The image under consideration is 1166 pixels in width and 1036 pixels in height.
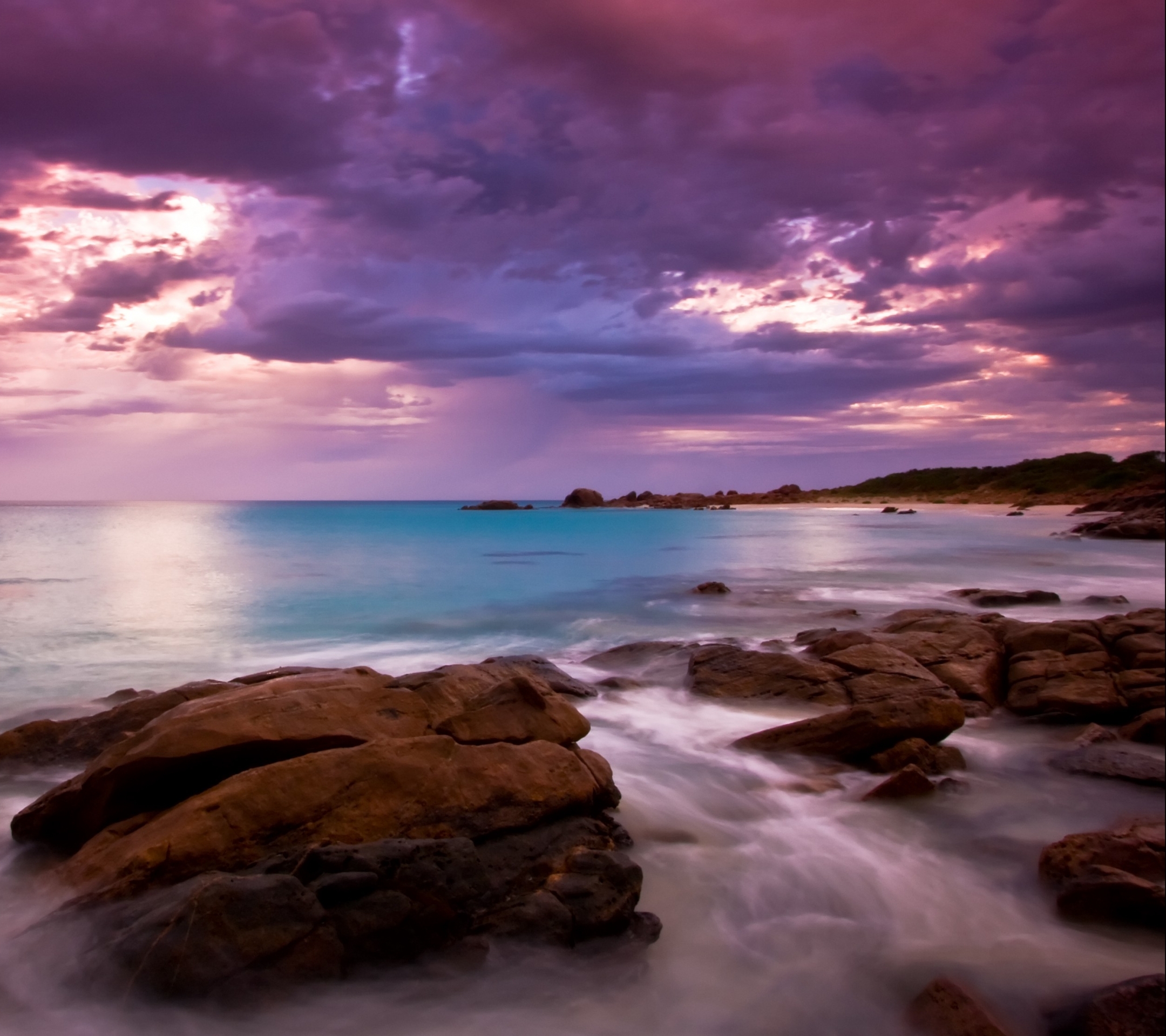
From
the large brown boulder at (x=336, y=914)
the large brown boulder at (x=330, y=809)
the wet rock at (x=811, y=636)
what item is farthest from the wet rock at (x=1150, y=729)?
the large brown boulder at (x=330, y=809)

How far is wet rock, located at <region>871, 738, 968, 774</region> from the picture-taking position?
8633 mm

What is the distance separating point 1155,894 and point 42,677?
15838 millimetres

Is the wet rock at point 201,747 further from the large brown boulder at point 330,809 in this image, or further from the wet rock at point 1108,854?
the wet rock at point 1108,854

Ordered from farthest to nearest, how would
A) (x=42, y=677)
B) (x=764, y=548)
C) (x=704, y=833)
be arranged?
(x=764, y=548)
(x=42, y=677)
(x=704, y=833)

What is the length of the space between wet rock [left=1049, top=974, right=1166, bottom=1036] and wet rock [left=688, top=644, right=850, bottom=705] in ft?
18.9

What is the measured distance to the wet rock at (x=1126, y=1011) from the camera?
4.43 meters

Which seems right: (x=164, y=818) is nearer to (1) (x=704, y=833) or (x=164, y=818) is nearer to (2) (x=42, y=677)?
(1) (x=704, y=833)

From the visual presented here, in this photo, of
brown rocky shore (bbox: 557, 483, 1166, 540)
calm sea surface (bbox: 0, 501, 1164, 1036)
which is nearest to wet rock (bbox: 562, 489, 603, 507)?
brown rocky shore (bbox: 557, 483, 1166, 540)

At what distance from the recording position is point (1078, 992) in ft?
16.9

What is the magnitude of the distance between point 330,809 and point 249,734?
0.99 meters

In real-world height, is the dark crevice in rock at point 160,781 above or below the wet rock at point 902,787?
above

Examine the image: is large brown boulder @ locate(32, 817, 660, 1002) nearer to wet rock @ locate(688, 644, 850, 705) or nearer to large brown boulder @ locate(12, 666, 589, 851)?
large brown boulder @ locate(12, 666, 589, 851)

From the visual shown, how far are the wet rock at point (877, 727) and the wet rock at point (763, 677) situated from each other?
1.48 m

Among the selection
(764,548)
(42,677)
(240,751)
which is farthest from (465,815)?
(764,548)
